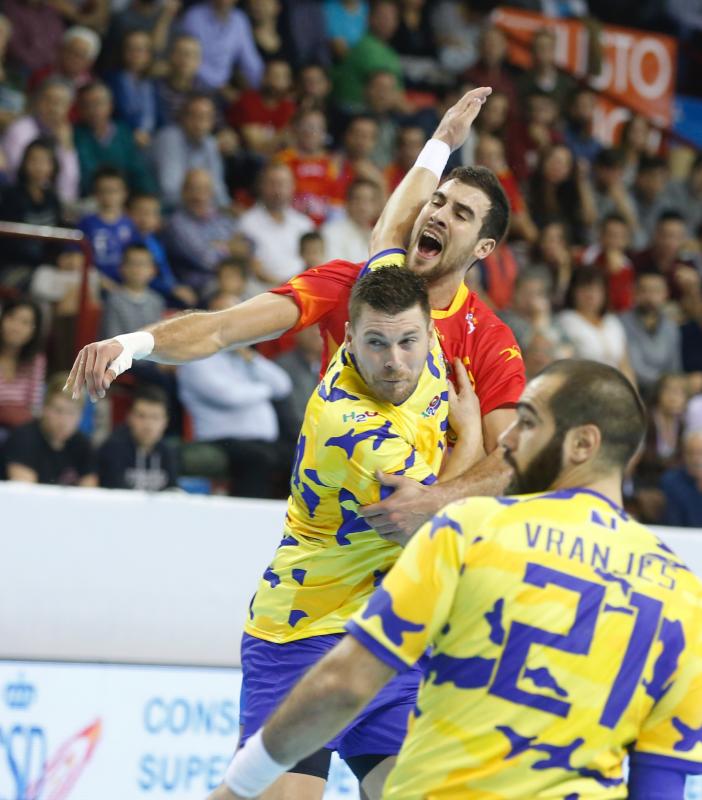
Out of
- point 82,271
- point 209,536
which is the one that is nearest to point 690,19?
point 82,271

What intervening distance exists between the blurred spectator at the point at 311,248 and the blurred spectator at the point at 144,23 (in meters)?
2.20

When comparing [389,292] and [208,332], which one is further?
[208,332]

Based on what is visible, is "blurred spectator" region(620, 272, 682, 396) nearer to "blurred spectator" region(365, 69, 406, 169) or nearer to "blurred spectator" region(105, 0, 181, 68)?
"blurred spectator" region(365, 69, 406, 169)

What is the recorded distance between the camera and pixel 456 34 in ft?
42.2

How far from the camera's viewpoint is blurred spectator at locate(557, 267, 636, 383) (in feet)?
31.1

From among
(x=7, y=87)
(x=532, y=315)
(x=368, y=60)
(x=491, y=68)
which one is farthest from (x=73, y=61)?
(x=491, y=68)

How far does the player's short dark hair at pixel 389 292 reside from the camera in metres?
3.68

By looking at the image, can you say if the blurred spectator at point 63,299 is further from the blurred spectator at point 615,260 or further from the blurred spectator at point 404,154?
the blurred spectator at point 615,260

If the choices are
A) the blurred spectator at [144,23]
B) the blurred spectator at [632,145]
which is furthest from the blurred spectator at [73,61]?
the blurred spectator at [632,145]

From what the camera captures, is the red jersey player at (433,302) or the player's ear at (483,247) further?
the player's ear at (483,247)

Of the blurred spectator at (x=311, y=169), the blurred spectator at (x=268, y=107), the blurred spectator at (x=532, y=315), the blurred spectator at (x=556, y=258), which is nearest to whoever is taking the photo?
the blurred spectator at (x=532, y=315)

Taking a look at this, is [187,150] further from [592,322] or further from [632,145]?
[632,145]

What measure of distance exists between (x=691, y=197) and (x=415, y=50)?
2.78m

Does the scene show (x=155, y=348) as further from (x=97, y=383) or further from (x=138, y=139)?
(x=138, y=139)
